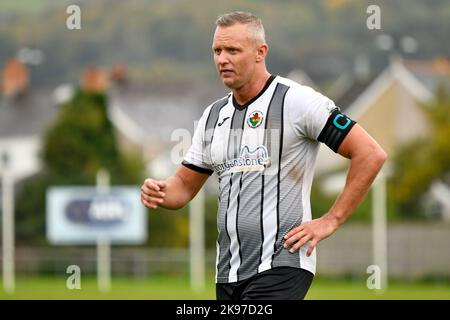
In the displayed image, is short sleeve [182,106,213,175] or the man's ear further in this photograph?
short sleeve [182,106,213,175]

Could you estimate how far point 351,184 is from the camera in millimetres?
6145

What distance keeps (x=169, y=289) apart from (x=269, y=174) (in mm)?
18375

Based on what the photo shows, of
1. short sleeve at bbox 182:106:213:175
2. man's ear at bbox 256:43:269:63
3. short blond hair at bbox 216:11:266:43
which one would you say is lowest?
short sleeve at bbox 182:106:213:175

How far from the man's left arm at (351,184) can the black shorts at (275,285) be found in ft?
0.46

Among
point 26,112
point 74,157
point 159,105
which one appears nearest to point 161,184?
point 74,157

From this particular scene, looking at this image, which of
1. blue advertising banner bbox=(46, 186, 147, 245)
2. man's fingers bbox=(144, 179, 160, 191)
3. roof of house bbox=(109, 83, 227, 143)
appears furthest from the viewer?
roof of house bbox=(109, 83, 227, 143)

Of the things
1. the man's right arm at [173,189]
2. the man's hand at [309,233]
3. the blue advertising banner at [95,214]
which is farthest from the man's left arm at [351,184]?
the blue advertising banner at [95,214]

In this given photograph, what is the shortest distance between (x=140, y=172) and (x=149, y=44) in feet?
89.3

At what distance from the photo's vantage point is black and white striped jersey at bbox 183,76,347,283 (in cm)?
618

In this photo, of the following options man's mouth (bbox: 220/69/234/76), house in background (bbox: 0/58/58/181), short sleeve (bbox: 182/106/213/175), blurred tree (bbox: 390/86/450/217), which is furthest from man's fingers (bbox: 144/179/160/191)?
house in background (bbox: 0/58/58/181)

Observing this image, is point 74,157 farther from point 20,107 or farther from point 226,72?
point 226,72

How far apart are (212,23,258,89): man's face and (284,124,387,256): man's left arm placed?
2.31 ft

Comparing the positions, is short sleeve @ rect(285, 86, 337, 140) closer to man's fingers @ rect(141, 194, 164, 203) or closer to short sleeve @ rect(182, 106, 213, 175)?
short sleeve @ rect(182, 106, 213, 175)
